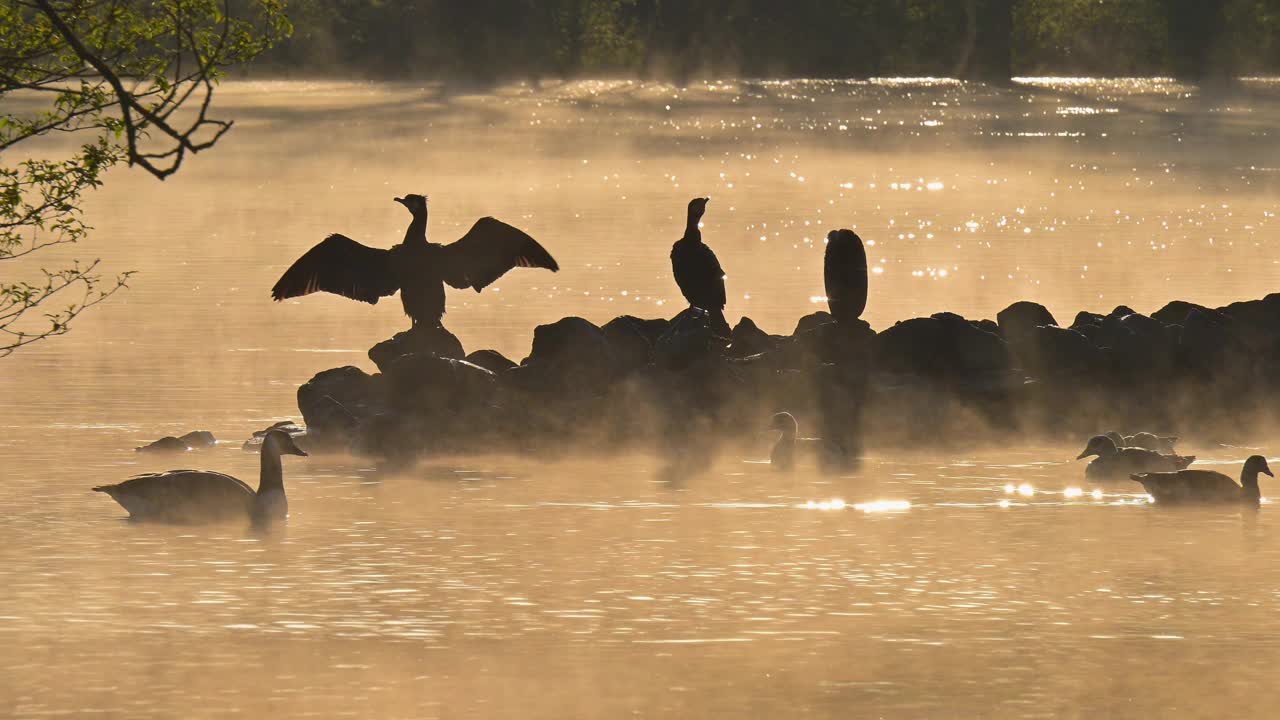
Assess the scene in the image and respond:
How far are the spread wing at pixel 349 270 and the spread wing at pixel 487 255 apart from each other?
65 centimetres

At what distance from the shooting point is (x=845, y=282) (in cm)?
2517

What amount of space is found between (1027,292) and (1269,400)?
14242mm

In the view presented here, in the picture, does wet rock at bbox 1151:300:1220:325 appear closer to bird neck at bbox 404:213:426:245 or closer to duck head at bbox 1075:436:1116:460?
duck head at bbox 1075:436:1116:460

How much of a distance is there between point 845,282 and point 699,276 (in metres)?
1.70

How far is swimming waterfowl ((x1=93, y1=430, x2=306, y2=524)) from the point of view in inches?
703

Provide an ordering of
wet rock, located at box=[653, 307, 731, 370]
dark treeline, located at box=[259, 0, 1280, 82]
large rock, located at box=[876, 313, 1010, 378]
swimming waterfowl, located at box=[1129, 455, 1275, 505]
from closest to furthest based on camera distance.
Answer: swimming waterfowl, located at box=[1129, 455, 1275, 505], wet rock, located at box=[653, 307, 731, 370], large rock, located at box=[876, 313, 1010, 378], dark treeline, located at box=[259, 0, 1280, 82]

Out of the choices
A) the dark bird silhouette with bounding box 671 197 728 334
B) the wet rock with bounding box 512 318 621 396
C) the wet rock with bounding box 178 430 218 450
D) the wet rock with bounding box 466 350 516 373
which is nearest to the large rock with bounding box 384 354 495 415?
the wet rock with bounding box 512 318 621 396

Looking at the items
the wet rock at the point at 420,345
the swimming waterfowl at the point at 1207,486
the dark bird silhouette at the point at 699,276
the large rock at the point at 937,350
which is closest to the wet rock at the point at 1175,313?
the large rock at the point at 937,350

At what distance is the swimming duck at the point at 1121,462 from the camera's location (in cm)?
2053

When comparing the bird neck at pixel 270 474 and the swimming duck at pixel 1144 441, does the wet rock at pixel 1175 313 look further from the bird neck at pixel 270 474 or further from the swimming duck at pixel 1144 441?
the bird neck at pixel 270 474

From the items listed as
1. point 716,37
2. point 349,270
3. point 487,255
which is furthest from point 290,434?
point 716,37

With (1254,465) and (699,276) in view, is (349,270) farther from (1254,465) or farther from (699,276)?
(1254,465)

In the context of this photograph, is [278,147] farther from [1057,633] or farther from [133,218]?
[1057,633]

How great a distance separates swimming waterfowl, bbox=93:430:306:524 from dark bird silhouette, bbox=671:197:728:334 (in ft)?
28.1
